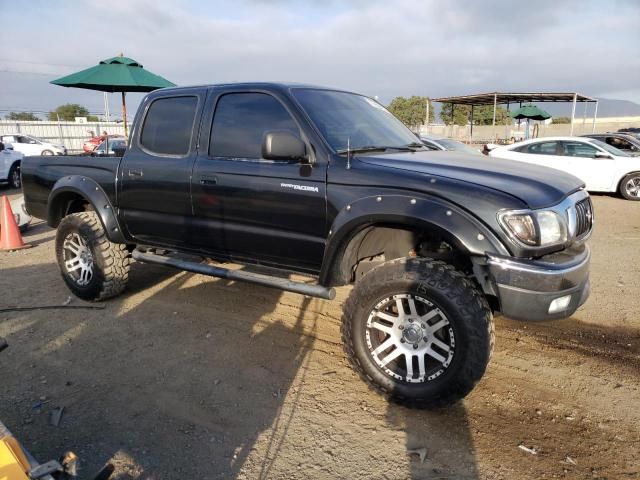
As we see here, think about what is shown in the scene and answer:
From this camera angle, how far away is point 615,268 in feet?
19.7

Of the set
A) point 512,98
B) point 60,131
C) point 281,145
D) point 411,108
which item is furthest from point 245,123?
point 411,108

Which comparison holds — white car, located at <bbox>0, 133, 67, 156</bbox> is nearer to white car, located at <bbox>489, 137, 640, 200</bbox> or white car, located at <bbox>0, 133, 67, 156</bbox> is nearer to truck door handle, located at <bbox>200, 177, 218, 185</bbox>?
white car, located at <bbox>489, 137, 640, 200</bbox>

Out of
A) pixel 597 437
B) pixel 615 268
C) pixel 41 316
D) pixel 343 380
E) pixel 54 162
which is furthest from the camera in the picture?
pixel 615 268

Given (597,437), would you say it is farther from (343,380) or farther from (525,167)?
(525,167)

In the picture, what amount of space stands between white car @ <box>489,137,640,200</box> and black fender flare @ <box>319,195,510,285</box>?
9978 millimetres

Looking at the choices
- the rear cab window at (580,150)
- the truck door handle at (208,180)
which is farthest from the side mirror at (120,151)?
the rear cab window at (580,150)

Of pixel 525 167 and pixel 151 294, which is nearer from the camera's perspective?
pixel 525 167

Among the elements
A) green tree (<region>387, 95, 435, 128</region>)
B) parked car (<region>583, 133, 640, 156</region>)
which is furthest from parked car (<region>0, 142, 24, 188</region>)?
green tree (<region>387, 95, 435, 128</region>)

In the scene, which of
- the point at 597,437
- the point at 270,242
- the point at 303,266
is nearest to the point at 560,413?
the point at 597,437

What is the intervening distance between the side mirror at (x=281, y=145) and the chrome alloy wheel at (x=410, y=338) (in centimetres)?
114

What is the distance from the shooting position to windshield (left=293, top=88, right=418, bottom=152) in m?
3.54

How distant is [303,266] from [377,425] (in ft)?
4.03

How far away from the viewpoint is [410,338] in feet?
10.2

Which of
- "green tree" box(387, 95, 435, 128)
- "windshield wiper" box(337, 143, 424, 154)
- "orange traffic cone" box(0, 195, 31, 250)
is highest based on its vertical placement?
A: "green tree" box(387, 95, 435, 128)
